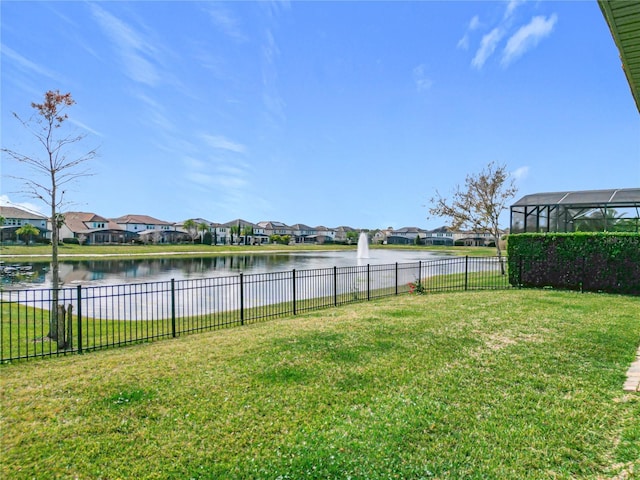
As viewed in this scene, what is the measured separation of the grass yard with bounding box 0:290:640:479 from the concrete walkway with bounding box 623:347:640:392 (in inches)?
4.8

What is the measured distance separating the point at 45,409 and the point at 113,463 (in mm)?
1687

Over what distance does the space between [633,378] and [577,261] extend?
10427 millimetres

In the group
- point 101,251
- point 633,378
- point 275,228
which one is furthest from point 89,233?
point 633,378

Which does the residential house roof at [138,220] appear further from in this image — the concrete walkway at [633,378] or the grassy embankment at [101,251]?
the concrete walkway at [633,378]

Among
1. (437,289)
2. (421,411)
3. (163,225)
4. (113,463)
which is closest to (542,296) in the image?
(437,289)

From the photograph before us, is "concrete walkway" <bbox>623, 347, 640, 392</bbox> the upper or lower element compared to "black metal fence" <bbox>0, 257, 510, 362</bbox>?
upper

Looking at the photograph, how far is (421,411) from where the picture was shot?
4027mm

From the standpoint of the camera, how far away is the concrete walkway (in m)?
4.61

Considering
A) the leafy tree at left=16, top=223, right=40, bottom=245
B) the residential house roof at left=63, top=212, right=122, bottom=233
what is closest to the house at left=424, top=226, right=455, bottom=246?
the residential house roof at left=63, top=212, right=122, bottom=233

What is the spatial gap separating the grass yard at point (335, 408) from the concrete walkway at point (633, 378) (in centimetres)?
12

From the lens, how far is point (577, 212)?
18.2 meters

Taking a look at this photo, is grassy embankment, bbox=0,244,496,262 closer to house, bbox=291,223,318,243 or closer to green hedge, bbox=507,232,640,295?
green hedge, bbox=507,232,640,295

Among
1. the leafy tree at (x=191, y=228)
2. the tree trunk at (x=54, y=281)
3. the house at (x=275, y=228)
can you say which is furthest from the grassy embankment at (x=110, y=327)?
the house at (x=275, y=228)

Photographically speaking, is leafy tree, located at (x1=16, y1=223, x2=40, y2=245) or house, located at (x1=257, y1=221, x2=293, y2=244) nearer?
leafy tree, located at (x1=16, y1=223, x2=40, y2=245)
